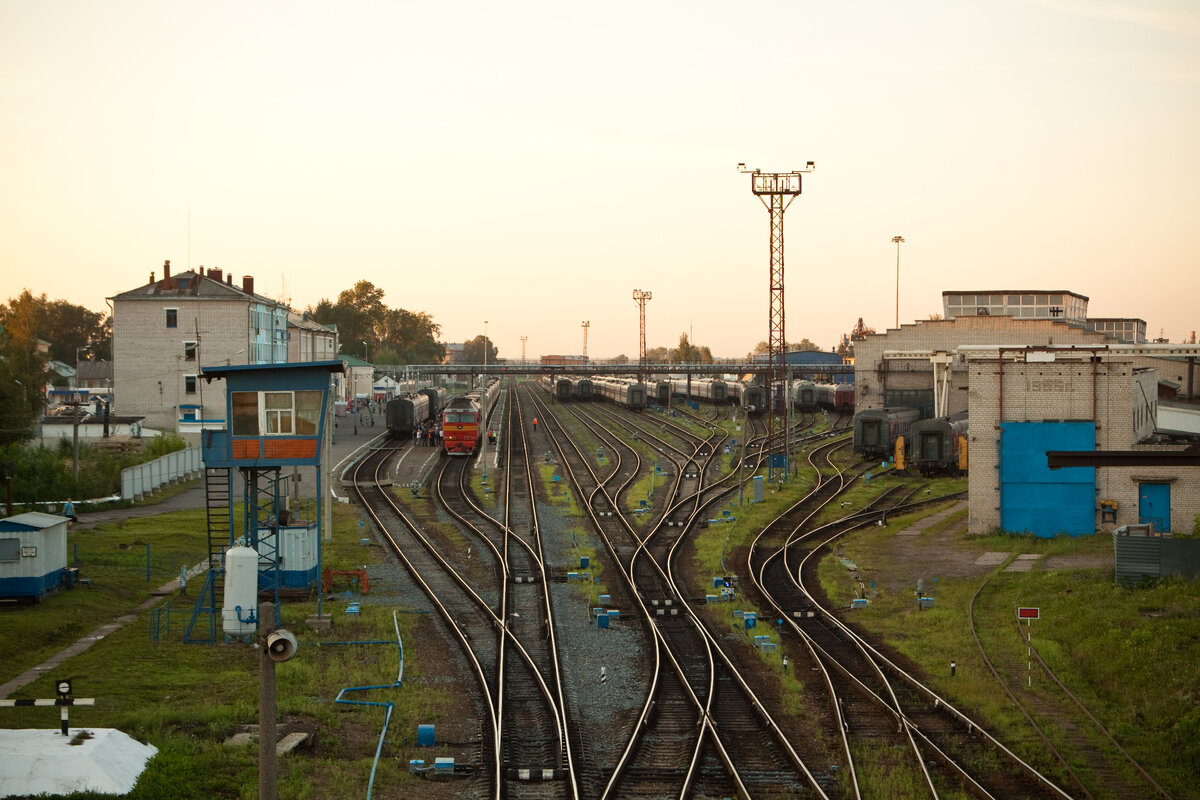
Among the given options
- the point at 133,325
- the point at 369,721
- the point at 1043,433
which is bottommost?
the point at 369,721

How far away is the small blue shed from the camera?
67.4 feet

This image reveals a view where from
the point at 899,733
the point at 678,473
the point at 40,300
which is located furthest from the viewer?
the point at 40,300

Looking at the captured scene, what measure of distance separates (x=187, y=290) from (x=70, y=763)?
50.9m

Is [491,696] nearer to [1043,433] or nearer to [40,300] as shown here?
[1043,433]

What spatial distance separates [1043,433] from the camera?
29.2 meters

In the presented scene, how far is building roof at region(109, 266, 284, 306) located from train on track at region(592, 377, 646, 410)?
3550 cm

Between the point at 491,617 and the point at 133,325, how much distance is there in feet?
144

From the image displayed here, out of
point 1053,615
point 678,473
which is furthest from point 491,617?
point 678,473

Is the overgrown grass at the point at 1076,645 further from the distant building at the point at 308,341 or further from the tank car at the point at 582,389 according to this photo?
the tank car at the point at 582,389

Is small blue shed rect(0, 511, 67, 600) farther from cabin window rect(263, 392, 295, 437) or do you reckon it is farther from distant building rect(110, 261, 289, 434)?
distant building rect(110, 261, 289, 434)

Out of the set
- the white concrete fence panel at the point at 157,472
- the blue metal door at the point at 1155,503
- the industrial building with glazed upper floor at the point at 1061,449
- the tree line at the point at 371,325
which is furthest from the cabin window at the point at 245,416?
the tree line at the point at 371,325

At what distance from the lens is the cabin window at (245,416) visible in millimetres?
20859

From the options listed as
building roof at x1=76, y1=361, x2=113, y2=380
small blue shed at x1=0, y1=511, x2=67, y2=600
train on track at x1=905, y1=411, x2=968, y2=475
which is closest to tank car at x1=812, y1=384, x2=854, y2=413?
train on track at x1=905, y1=411, x2=968, y2=475

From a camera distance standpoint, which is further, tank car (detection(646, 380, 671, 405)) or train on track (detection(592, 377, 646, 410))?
tank car (detection(646, 380, 671, 405))
